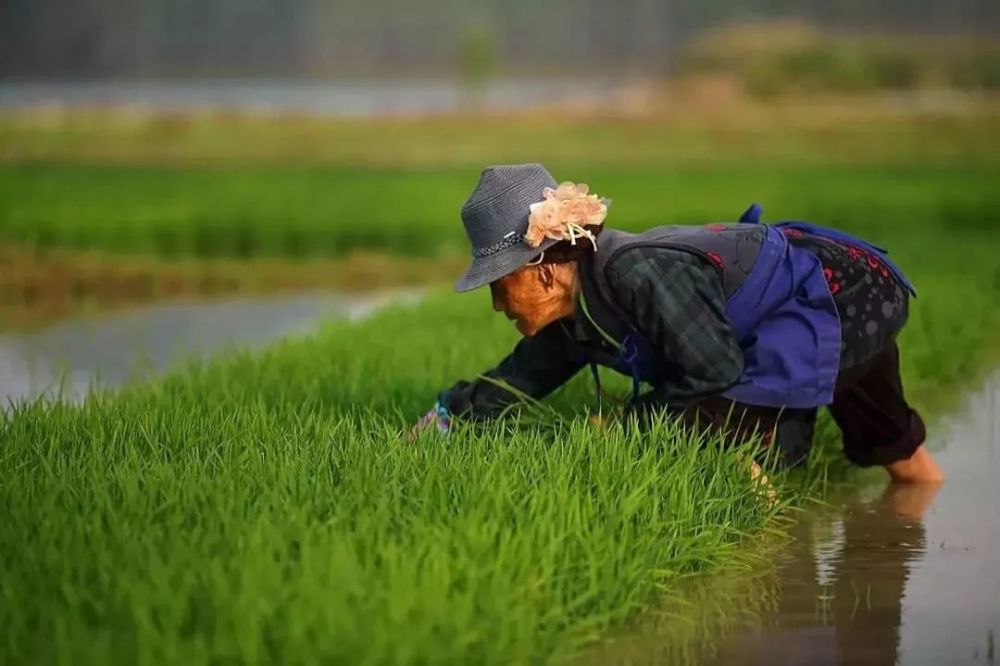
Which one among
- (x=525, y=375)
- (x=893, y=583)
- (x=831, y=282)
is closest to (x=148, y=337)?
(x=525, y=375)

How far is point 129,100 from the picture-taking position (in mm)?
18547

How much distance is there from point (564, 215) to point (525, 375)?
1.66ft

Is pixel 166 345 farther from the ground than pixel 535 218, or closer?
closer

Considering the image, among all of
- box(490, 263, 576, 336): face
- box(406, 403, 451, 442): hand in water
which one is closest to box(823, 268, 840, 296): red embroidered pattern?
box(490, 263, 576, 336): face

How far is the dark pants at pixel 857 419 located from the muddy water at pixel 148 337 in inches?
78.4

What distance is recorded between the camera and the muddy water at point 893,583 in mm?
2990

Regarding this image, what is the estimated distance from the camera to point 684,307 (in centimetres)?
362

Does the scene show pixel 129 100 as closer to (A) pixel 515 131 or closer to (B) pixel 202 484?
(A) pixel 515 131

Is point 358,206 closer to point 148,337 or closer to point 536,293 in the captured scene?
point 148,337

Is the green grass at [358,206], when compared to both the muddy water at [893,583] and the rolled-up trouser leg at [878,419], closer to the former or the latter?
the rolled-up trouser leg at [878,419]

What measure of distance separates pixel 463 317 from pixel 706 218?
486cm

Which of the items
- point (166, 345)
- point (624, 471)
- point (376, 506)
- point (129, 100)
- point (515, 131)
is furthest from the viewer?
point (129, 100)

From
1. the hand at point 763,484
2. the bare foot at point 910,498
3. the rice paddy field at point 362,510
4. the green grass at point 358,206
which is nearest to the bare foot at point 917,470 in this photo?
the bare foot at point 910,498

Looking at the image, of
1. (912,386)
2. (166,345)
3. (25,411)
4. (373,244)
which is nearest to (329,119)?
(373,244)
